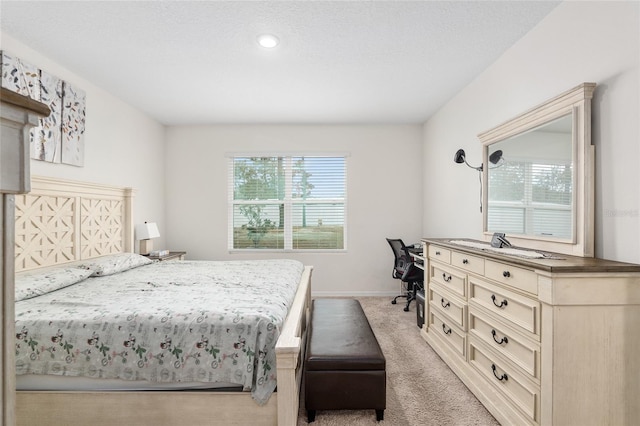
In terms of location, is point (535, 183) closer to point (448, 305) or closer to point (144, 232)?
point (448, 305)

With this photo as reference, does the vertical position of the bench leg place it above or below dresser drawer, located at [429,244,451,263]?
below

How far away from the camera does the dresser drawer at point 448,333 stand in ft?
8.03

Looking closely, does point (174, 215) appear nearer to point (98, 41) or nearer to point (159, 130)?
point (159, 130)

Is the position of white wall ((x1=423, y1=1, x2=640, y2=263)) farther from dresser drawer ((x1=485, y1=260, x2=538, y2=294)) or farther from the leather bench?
the leather bench

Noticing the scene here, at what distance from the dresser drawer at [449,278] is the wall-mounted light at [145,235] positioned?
11.2ft

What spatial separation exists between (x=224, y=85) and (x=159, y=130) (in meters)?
1.95

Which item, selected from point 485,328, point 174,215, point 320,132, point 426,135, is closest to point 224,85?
point 320,132

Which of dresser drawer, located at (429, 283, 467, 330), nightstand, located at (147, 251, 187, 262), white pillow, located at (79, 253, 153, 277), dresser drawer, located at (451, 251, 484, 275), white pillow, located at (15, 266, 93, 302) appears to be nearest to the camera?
white pillow, located at (15, 266, 93, 302)

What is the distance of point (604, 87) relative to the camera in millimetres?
1828

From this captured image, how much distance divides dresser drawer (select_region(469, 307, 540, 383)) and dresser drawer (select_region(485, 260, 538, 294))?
0.27 meters

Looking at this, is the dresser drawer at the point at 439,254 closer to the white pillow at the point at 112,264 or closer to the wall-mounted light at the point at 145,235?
the white pillow at the point at 112,264

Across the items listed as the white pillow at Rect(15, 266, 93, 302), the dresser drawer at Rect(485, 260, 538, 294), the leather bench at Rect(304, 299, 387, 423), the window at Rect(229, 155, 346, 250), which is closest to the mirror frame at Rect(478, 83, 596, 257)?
the dresser drawer at Rect(485, 260, 538, 294)

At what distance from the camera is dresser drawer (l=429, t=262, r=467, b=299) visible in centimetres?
246

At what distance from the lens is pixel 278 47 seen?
2.66m
